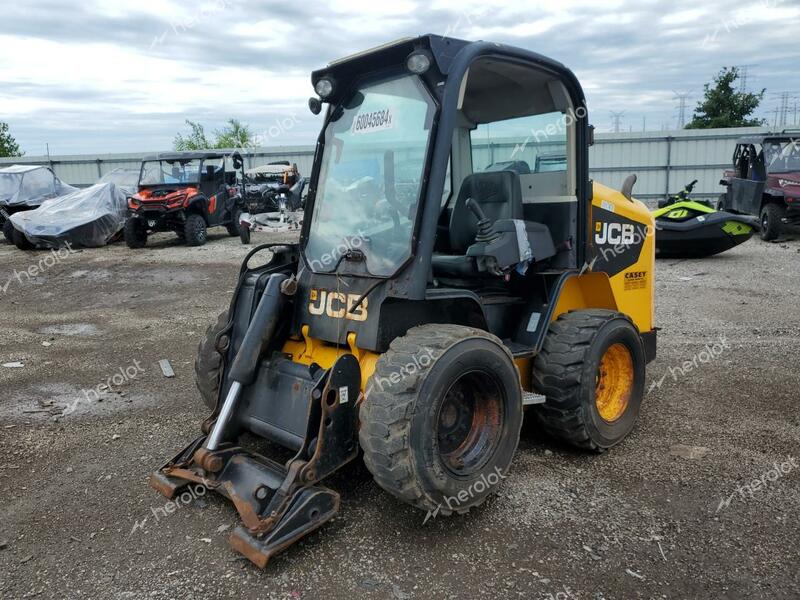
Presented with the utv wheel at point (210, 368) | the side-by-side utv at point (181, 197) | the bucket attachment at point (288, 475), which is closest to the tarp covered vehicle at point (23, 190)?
the side-by-side utv at point (181, 197)

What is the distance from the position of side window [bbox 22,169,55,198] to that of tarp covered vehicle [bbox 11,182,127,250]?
1385mm

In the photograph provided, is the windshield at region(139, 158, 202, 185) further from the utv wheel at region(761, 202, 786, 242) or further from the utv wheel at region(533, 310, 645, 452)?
the utv wheel at region(533, 310, 645, 452)

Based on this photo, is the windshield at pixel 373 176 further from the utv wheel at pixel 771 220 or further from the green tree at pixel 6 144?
the green tree at pixel 6 144

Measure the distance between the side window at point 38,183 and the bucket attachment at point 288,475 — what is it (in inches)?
643

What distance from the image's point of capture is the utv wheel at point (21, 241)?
15227mm

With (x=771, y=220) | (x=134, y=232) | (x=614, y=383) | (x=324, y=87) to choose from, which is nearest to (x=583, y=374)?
(x=614, y=383)

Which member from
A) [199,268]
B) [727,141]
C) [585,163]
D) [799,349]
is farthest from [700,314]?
[727,141]

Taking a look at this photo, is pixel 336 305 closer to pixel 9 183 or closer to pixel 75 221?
pixel 75 221

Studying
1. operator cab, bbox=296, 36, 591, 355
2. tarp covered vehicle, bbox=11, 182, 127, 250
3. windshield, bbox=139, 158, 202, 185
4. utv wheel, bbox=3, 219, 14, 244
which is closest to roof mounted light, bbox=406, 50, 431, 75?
operator cab, bbox=296, 36, 591, 355

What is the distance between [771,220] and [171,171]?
13311 millimetres

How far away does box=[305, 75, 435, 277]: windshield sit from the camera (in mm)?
3373

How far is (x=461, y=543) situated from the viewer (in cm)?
308

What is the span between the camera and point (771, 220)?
1338cm

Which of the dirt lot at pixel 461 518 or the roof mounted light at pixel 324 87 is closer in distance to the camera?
the dirt lot at pixel 461 518
